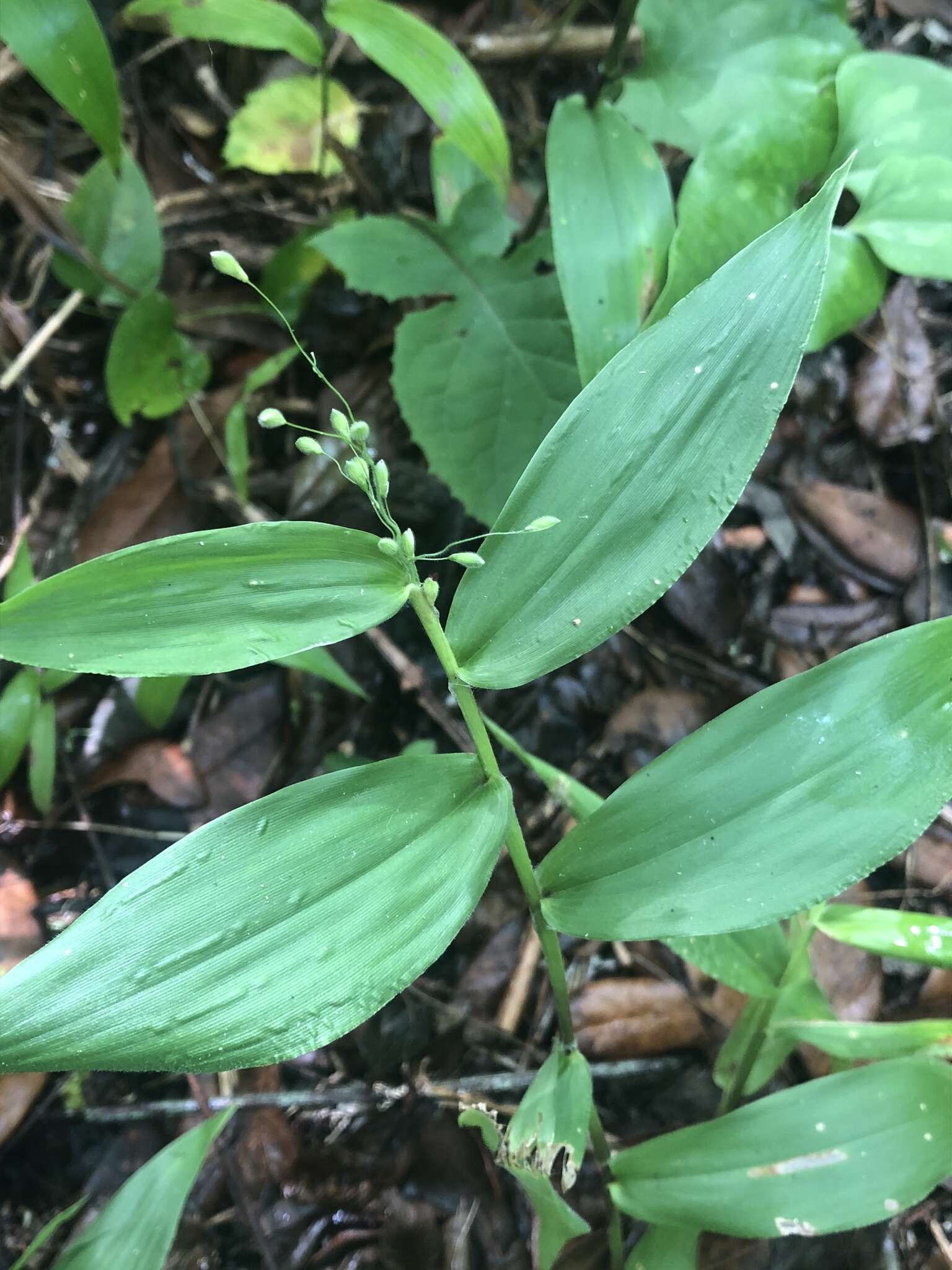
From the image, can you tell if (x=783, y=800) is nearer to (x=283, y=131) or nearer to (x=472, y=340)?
(x=472, y=340)

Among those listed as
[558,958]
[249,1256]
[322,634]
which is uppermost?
[322,634]

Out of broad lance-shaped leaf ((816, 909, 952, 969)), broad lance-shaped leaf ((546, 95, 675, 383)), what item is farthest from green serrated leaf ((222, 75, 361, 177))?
broad lance-shaped leaf ((816, 909, 952, 969))

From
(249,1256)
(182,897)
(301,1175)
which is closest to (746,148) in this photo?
(182,897)

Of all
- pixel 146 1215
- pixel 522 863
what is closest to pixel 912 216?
pixel 522 863

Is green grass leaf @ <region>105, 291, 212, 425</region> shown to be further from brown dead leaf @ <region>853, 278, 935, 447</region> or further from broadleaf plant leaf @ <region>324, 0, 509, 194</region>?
brown dead leaf @ <region>853, 278, 935, 447</region>

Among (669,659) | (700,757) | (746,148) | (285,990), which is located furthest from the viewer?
(669,659)

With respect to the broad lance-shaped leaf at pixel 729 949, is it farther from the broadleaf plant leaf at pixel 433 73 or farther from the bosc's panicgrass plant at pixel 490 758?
the broadleaf plant leaf at pixel 433 73

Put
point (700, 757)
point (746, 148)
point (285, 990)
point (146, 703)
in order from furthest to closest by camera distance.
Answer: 1. point (146, 703)
2. point (746, 148)
3. point (700, 757)
4. point (285, 990)

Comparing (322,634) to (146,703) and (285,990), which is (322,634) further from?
(146,703)
